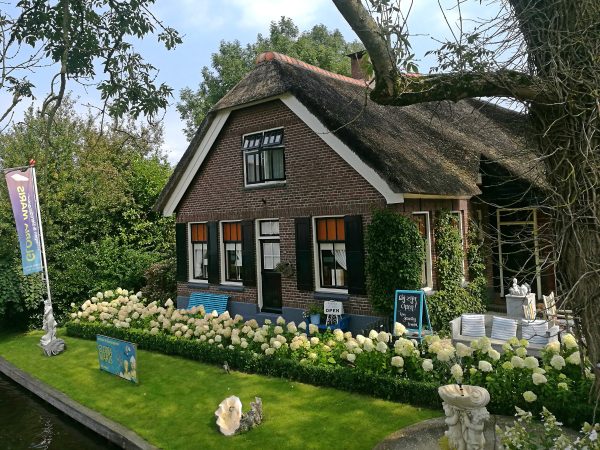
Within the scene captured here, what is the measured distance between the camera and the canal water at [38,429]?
7.55m

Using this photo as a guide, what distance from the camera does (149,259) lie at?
17891 mm

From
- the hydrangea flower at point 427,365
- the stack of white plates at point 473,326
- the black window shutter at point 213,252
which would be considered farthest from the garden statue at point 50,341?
the stack of white plates at point 473,326

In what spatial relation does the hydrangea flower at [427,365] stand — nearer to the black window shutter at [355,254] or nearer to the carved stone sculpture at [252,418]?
A: the carved stone sculpture at [252,418]

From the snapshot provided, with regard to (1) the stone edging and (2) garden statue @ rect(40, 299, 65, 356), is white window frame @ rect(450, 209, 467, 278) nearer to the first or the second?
(1) the stone edging

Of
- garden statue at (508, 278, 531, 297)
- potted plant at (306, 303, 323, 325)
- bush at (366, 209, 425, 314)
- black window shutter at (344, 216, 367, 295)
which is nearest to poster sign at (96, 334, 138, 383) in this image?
potted plant at (306, 303, 323, 325)

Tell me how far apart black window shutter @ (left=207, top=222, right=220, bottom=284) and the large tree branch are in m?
9.68

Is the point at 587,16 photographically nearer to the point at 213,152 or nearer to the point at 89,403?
the point at 89,403

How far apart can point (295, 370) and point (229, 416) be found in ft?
6.03

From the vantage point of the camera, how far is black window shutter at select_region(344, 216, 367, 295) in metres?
10.7

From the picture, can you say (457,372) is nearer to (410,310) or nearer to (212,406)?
(410,310)

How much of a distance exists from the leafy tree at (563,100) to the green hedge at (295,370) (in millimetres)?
2910

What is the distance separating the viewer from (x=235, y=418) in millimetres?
6637

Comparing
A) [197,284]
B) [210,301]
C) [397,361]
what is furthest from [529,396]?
[197,284]

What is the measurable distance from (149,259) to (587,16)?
642 inches
